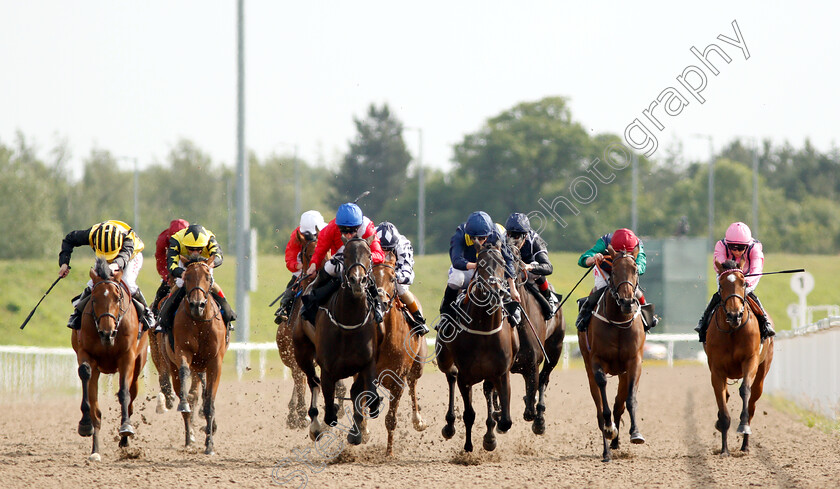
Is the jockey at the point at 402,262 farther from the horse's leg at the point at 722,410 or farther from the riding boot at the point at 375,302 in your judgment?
the horse's leg at the point at 722,410

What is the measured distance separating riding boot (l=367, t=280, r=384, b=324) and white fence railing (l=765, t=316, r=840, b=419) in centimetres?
657

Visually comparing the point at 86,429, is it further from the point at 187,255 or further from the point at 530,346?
the point at 530,346

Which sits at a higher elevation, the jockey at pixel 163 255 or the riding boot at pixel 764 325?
the jockey at pixel 163 255

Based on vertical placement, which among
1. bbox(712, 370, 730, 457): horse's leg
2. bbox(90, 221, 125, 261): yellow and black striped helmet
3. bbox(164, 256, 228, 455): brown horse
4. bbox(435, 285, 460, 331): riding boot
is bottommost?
bbox(712, 370, 730, 457): horse's leg

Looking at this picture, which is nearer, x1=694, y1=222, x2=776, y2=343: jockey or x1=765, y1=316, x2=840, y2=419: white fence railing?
x1=694, y1=222, x2=776, y2=343: jockey

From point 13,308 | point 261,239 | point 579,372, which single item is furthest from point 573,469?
point 261,239

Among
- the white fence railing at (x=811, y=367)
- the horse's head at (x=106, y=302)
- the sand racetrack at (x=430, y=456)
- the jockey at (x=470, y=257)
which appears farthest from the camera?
the white fence railing at (x=811, y=367)

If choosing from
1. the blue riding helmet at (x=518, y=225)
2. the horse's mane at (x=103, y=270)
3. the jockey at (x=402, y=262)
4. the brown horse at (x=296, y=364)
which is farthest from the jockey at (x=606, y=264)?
the horse's mane at (x=103, y=270)

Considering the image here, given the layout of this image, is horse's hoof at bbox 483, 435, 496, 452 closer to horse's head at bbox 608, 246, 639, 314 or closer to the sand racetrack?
the sand racetrack

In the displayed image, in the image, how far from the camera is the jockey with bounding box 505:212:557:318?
1048 centimetres

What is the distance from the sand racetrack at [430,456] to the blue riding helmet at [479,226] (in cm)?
203

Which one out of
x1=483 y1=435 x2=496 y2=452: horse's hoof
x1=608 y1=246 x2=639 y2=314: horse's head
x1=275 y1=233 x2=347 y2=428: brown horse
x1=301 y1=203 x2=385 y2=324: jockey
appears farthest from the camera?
x1=275 y1=233 x2=347 y2=428: brown horse

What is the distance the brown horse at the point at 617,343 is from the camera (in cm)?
969

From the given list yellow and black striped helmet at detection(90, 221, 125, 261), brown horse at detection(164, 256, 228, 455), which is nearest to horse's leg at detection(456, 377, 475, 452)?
brown horse at detection(164, 256, 228, 455)
